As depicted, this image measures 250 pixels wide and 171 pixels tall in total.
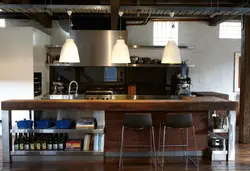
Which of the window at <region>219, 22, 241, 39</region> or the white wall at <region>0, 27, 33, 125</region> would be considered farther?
the window at <region>219, 22, 241, 39</region>

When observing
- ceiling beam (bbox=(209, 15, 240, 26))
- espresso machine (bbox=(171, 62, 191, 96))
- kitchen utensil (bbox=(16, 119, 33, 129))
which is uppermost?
ceiling beam (bbox=(209, 15, 240, 26))

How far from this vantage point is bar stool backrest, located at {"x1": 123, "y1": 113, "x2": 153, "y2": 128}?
161 inches

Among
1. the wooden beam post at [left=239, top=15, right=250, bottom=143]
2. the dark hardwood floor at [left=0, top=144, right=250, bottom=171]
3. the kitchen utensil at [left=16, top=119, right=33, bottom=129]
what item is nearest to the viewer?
the dark hardwood floor at [left=0, top=144, right=250, bottom=171]

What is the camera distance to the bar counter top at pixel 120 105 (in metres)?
4.27

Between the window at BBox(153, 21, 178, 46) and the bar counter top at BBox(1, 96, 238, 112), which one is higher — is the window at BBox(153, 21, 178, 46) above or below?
above

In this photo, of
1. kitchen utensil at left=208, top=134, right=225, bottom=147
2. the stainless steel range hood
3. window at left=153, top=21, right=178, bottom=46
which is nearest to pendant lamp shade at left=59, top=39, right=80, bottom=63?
the stainless steel range hood

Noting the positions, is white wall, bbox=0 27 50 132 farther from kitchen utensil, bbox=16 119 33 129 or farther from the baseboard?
the baseboard

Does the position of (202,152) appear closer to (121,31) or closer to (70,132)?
(70,132)

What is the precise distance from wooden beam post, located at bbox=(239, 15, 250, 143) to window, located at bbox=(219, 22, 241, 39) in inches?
74.8

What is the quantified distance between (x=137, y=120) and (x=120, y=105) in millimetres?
412

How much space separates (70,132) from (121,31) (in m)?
3.06

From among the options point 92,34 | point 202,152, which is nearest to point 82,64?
point 92,34

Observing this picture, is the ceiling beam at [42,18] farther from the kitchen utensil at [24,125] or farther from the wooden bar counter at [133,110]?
the kitchen utensil at [24,125]

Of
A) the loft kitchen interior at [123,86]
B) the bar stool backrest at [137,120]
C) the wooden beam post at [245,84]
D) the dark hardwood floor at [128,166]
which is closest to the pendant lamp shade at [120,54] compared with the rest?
the loft kitchen interior at [123,86]
